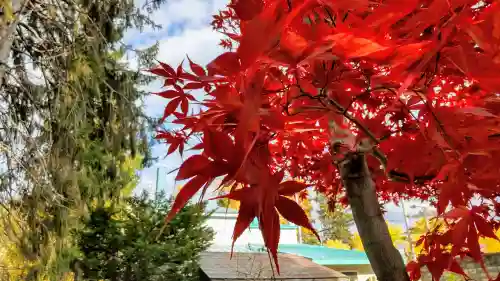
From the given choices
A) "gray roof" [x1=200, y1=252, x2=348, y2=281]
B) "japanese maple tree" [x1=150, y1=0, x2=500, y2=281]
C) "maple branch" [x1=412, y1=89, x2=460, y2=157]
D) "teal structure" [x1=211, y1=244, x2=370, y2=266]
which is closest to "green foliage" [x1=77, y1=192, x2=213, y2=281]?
"gray roof" [x1=200, y1=252, x2=348, y2=281]

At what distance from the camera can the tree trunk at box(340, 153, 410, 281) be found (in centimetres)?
96

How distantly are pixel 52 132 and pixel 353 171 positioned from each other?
364cm

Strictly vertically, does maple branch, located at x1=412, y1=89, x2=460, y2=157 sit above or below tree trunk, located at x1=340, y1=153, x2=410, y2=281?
above

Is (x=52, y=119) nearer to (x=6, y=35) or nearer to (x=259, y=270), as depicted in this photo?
(x=6, y=35)

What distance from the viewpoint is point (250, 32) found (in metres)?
0.43

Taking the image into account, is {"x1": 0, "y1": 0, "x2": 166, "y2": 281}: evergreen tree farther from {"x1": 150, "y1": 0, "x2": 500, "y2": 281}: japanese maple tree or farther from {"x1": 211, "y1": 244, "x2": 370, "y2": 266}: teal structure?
{"x1": 211, "y1": 244, "x2": 370, "y2": 266}: teal structure

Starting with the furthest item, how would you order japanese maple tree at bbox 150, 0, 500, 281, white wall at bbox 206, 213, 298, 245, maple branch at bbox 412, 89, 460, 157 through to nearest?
1. white wall at bbox 206, 213, 298, 245
2. maple branch at bbox 412, 89, 460, 157
3. japanese maple tree at bbox 150, 0, 500, 281

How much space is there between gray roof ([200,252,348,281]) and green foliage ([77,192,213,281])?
1287 millimetres

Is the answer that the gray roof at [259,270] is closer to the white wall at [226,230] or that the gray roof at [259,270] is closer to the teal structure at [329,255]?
the teal structure at [329,255]

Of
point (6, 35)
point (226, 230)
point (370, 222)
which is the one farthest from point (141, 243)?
point (370, 222)

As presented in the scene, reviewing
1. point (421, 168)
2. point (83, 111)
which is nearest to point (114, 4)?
point (83, 111)

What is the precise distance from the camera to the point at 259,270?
468 cm

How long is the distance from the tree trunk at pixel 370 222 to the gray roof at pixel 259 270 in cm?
339

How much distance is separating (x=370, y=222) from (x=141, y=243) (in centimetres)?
624
